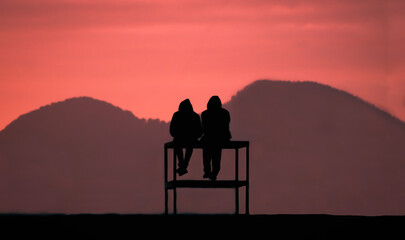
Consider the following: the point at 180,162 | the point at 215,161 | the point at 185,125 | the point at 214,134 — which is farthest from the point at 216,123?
the point at 180,162

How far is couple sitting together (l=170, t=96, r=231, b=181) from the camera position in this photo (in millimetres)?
11711

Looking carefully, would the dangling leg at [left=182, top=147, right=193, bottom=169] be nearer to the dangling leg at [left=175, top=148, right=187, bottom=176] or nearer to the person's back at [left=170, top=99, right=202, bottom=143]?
the dangling leg at [left=175, top=148, right=187, bottom=176]

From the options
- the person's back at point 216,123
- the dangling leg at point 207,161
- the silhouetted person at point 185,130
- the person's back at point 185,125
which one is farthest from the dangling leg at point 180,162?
the person's back at point 216,123

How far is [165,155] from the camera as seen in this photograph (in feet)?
39.8

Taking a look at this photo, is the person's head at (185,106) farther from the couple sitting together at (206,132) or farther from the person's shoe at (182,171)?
the person's shoe at (182,171)

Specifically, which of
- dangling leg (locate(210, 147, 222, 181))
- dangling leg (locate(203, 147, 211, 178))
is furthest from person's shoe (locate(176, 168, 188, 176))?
dangling leg (locate(210, 147, 222, 181))

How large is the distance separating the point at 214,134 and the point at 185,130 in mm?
422

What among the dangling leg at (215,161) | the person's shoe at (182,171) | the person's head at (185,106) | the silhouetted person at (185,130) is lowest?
the person's shoe at (182,171)

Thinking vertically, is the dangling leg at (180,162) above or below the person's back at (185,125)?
below

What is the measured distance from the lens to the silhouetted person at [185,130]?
38.5 ft
